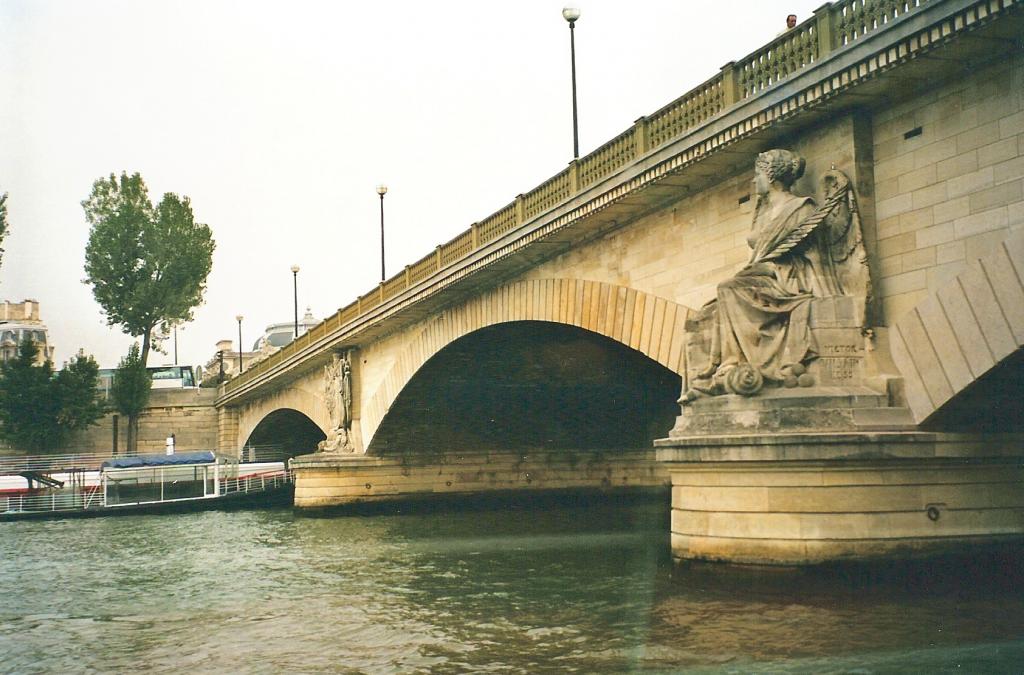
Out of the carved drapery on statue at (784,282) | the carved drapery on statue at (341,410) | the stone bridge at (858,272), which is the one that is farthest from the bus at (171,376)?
the carved drapery on statue at (784,282)

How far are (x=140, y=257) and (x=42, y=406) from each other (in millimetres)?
11147

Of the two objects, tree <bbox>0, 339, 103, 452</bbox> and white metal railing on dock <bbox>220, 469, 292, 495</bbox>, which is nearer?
white metal railing on dock <bbox>220, 469, 292, 495</bbox>

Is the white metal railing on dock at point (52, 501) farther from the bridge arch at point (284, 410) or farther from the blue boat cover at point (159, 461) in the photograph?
the bridge arch at point (284, 410)

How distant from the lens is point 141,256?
251 ft

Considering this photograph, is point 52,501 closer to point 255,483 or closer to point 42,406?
point 255,483

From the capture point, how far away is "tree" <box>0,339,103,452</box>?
72.0 meters

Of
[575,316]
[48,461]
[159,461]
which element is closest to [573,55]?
[575,316]

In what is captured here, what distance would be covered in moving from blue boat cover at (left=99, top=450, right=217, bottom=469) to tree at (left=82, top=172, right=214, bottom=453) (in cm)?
2352

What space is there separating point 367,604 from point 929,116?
37.6ft

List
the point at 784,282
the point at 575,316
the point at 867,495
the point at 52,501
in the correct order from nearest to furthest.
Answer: the point at 867,495 → the point at 784,282 → the point at 575,316 → the point at 52,501

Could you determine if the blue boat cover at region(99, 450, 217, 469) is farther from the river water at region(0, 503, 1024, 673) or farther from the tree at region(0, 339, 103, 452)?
the river water at region(0, 503, 1024, 673)

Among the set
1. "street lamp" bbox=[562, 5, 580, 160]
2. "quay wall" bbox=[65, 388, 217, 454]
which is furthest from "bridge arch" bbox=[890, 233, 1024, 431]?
"quay wall" bbox=[65, 388, 217, 454]

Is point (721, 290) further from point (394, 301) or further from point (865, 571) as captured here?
point (394, 301)

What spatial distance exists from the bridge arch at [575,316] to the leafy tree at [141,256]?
41.0m
